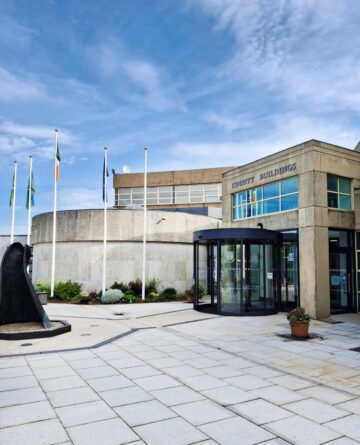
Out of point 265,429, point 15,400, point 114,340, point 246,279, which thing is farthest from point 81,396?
point 246,279

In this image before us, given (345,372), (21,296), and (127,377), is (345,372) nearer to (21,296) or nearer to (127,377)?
(127,377)

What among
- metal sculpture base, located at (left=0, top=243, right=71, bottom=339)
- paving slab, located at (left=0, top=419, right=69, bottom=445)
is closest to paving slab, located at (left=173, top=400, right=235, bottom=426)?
paving slab, located at (left=0, top=419, right=69, bottom=445)

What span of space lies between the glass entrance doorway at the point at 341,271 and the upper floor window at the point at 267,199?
8.35 feet

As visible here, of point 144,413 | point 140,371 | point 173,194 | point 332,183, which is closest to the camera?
point 144,413

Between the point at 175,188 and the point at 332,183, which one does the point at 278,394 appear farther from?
the point at 175,188

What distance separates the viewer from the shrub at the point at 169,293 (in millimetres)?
26312

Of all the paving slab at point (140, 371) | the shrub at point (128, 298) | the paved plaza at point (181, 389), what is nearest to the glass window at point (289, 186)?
the paved plaza at point (181, 389)

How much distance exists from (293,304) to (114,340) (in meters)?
10.2

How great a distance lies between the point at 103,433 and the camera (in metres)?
5.95

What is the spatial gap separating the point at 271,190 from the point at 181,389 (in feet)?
48.8

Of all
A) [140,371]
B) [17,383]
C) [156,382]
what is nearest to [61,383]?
[17,383]

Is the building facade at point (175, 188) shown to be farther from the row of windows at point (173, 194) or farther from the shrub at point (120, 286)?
the shrub at point (120, 286)

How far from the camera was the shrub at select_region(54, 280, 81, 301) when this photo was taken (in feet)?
82.1

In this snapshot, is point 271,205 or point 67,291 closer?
point 271,205
